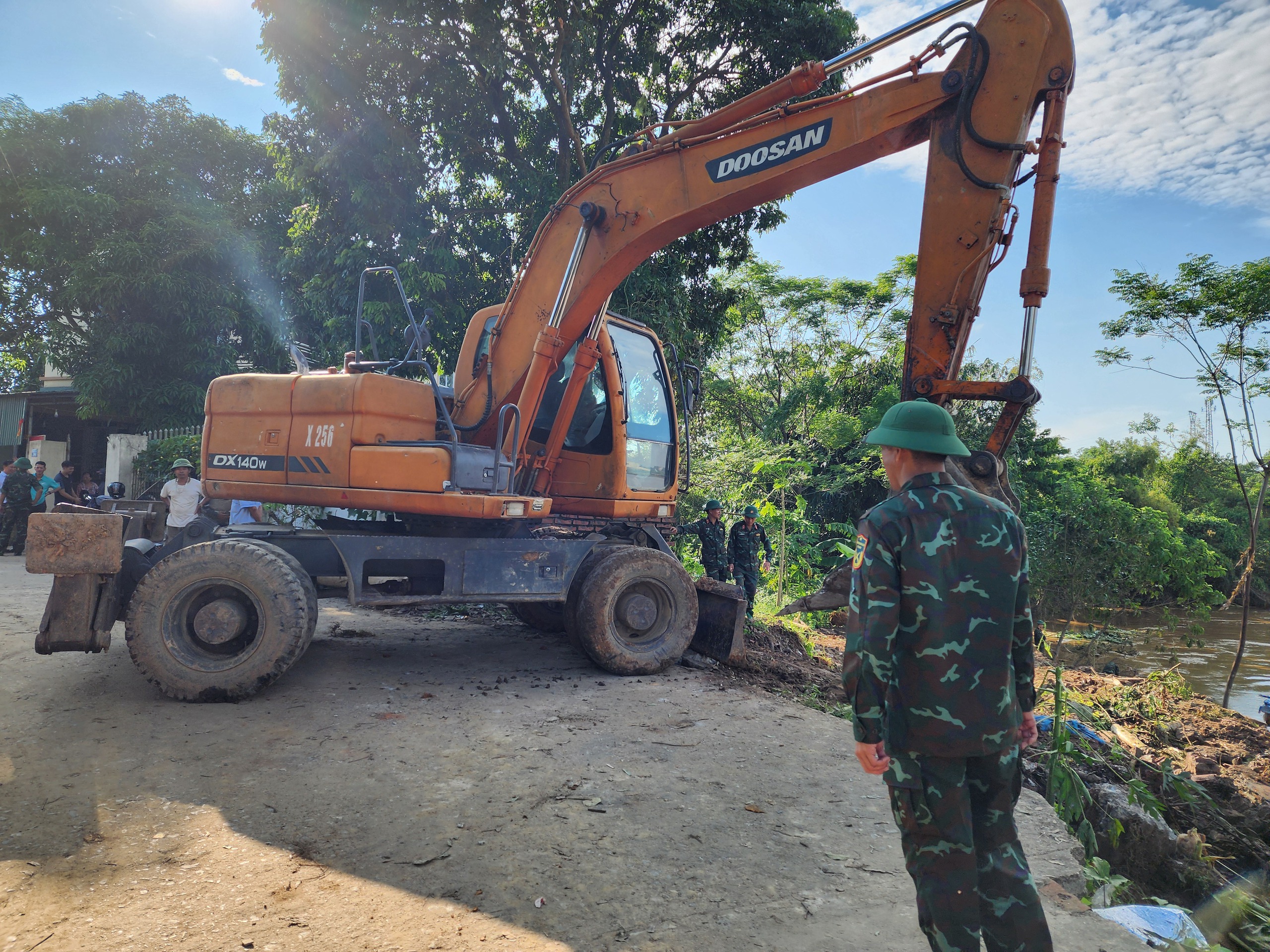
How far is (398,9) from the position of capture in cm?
1084

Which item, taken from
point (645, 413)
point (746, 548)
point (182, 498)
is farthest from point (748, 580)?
point (182, 498)

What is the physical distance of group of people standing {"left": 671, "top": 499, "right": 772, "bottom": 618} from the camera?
30.5ft

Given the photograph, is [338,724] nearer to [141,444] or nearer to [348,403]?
[348,403]

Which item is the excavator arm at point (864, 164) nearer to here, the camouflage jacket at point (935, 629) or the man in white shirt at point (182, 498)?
the camouflage jacket at point (935, 629)

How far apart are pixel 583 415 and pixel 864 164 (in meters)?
2.84

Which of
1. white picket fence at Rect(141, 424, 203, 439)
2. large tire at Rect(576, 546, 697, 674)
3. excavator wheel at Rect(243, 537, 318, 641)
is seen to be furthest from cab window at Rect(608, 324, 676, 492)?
white picket fence at Rect(141, 424, 203, 439)

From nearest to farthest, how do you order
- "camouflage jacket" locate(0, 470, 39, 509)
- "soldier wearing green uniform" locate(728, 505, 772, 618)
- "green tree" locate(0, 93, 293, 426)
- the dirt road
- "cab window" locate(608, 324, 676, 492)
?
1. the dirt road
2. "cab window" locate(608, 324, 676, 492)
3. "soldier wearing green uniform" locate(728, 505, 772, 618)
4. "camouflage jacket" locate(0, 470, 39, 509)
5. "green tree" locate(0, 93, 293, 426)

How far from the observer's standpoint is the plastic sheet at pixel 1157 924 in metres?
2.67

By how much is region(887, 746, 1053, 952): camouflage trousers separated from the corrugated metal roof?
25.8 metres

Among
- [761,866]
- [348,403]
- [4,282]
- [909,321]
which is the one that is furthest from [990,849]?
[4,282]

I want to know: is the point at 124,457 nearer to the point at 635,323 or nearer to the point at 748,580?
the point at 748,580

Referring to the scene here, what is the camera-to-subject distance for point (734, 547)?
9.60 meters

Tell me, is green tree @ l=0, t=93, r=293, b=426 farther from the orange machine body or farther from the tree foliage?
the orange machine body

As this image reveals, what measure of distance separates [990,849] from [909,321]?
3.47 m
